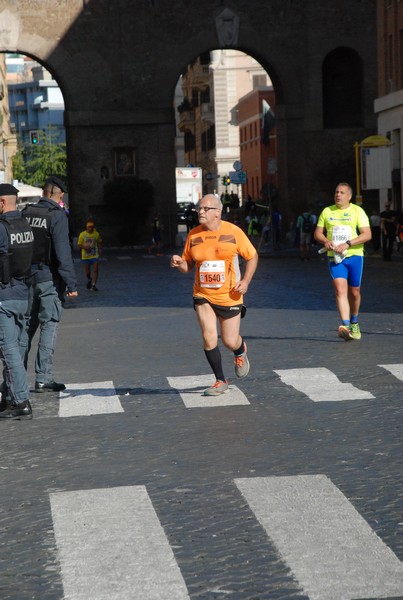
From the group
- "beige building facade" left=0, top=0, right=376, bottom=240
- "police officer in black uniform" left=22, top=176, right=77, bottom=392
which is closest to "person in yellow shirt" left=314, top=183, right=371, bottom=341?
"police officer in black uniform" left=22, top=176, right=77, bottom=392

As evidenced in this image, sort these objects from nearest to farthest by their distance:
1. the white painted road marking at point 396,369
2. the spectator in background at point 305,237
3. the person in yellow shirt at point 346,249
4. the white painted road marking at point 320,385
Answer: the white painted road marking at point 320,385
the white painted road marking at point 396,369
the person in yellow shirt at point 346,249
the spectator in background at point 305,237

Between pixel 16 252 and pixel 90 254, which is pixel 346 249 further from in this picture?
pixel 90 254

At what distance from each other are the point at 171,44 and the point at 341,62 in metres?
7.25

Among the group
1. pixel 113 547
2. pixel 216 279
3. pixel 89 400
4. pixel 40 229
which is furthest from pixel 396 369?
pixel 113 547

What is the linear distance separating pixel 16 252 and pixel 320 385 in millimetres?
2973

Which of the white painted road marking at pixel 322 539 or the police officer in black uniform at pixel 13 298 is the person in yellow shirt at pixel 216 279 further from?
the white painted road marking at pixel 322 539

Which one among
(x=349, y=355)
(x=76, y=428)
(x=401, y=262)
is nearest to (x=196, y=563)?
(x=76, y=428)

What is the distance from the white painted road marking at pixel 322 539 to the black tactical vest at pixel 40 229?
5041mm

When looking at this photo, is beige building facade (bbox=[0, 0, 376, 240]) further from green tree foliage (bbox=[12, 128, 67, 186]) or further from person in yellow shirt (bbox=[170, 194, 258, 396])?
green tree foliage (bbox=[12, 128, 67, 186])

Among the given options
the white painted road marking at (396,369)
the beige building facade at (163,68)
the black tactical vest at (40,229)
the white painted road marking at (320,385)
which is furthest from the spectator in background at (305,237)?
the black tactical vest at (40,229)

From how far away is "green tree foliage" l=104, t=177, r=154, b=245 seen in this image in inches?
2148

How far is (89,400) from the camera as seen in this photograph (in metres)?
12.0

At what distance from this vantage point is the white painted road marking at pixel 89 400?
11.3 metres

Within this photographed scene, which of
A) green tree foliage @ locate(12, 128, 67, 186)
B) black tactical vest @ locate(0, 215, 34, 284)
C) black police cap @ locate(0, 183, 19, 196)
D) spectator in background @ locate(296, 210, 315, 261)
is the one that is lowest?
spectator in background @ locate(296, 210, 315, 261)
